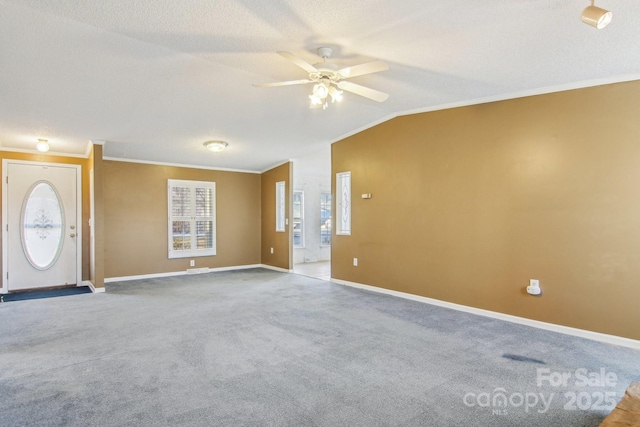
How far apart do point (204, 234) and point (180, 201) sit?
2.97ft

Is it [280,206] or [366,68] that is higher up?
[366,68]

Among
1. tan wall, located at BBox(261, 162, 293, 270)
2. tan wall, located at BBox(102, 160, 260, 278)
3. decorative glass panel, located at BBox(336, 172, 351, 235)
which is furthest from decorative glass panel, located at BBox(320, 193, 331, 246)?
decorative glass panel, located at BBox(336, 172, 351, 235)

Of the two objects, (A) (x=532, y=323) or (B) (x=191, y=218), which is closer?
(A) (x=532, y=323)

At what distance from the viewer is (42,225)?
5902mm

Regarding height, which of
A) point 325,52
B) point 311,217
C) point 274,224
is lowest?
point 274,224

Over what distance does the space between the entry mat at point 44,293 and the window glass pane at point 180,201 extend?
2.18 meters

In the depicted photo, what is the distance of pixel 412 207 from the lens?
5.04 meters

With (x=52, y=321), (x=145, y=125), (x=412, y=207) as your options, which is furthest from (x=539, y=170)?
(x=52, y=321)

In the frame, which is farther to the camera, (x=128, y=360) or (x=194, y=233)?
(x=194, y=233)

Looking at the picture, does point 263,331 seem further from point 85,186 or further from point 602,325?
point 85,186

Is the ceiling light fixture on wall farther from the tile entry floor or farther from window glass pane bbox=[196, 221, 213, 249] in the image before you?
window glass pane bbox=[196, 221, 213, 249]

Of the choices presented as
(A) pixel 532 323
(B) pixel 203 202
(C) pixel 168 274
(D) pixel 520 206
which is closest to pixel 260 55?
(D) pixel 520 206

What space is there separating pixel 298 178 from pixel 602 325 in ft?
23.4

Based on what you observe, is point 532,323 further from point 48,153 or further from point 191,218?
point 48,153
